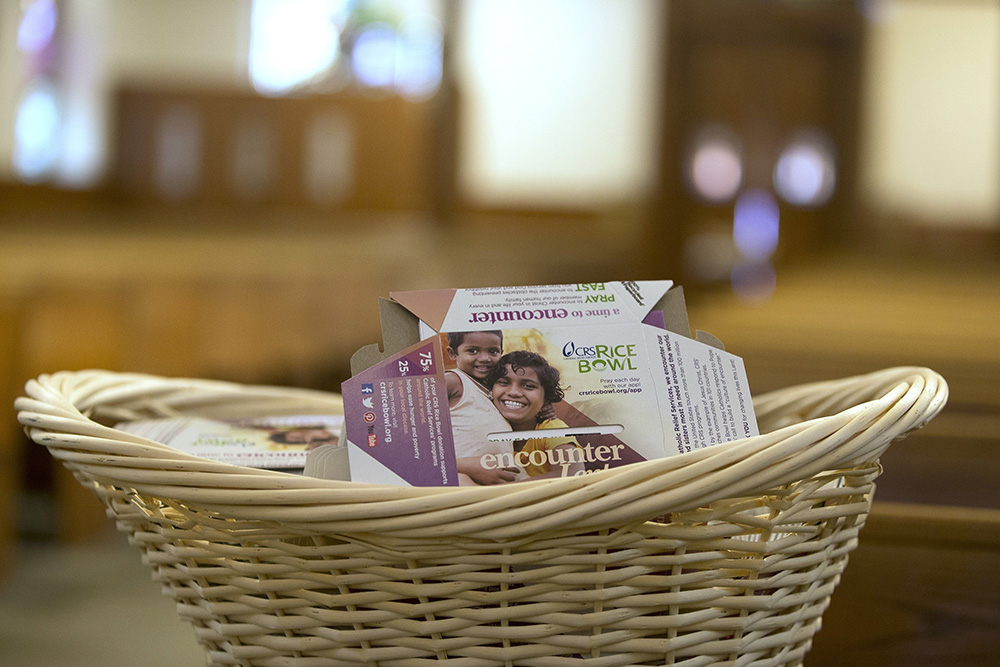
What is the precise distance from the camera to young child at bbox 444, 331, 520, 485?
1.74 feet

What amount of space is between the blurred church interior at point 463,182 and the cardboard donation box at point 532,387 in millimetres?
817

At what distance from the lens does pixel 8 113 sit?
4926 mm

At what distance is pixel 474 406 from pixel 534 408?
1.3 inches

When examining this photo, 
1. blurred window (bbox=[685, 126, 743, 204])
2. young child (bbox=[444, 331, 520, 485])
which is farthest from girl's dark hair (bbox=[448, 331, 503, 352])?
blurred window (bbox=[685, 126, 743, 204])

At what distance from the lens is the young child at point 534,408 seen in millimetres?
537

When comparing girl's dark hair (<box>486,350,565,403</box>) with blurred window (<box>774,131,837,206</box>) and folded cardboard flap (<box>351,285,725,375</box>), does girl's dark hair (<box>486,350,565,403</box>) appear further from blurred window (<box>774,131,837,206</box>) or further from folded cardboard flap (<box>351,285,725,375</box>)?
blurred window (<box>774,131,837,206</box>)

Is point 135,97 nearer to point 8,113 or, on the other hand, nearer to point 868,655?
point 8,113

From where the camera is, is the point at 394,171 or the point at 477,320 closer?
the point at 477,320

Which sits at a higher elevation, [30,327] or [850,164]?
[850,164]

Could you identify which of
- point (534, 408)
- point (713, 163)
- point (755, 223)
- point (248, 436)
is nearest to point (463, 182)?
point (713, 163)

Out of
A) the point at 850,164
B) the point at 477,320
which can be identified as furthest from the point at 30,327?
the point at 850,164

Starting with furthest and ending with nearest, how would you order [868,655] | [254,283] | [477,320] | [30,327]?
[254,283]
[30,327]
[868,655]
[477,320]

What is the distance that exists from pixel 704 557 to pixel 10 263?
1969 mm

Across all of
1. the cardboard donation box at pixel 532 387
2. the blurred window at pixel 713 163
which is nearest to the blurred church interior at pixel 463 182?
the blurred window at pixel 713 163
